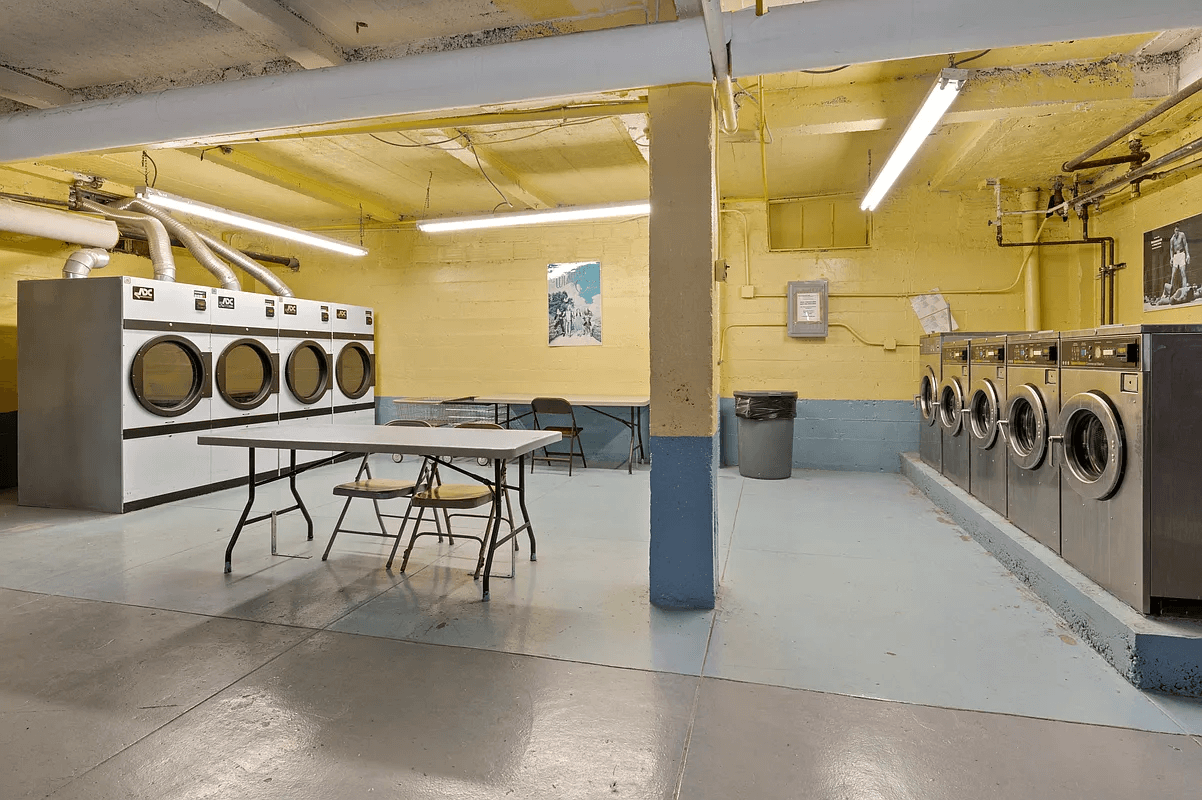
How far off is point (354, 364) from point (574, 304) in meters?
2.88

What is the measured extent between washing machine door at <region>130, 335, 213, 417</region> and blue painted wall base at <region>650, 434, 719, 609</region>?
455 centimetres

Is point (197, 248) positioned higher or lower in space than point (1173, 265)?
higher

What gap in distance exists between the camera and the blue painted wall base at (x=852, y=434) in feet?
22.4

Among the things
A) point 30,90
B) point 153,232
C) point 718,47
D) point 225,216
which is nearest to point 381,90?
point 718,47

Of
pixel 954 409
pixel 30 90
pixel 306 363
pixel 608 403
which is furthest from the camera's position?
pixel 306 363

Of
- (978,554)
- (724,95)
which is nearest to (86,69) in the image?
(724,95)

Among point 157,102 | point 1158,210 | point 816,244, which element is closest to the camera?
point 157,102

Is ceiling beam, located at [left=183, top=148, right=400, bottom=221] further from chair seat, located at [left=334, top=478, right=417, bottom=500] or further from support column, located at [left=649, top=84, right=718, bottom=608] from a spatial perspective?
support column, located at [left=649, top=84, right=718, bottom=608]

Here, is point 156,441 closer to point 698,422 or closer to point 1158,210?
point 698,422

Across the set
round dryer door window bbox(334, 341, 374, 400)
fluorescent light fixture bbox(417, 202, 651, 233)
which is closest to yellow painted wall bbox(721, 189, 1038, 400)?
fluorescent light fixture bbox(417, 202, 651, 233)

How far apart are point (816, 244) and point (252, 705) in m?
6.92

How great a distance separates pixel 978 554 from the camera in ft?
12.9

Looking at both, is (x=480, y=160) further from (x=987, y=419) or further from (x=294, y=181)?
(x=987, y=419)

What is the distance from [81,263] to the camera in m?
5.77
